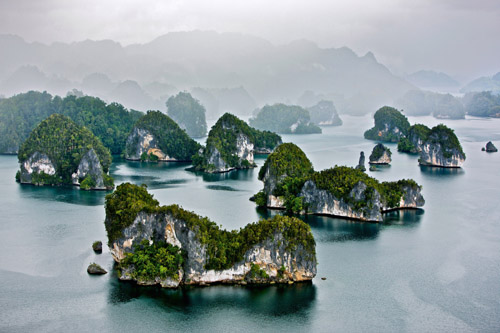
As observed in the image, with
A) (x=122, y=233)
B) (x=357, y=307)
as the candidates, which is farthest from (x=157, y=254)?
(x=357, y=307)

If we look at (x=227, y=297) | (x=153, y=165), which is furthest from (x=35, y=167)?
(x=227, y=297)

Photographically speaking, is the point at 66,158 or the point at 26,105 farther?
the point at 26,105

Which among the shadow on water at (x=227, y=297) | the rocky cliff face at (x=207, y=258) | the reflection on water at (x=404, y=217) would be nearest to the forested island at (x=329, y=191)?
the reflection on water at (x=404, y=217)

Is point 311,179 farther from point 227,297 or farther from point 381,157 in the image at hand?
point 381,157

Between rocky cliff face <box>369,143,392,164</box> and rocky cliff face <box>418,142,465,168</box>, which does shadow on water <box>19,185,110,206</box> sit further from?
rocky cliff face <box>418,142,465,168</box>

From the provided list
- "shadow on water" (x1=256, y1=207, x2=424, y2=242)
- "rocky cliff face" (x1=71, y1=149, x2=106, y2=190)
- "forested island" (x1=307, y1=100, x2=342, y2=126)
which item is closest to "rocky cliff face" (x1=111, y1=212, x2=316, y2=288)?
"shadow on water" (x1=256, y1=207, x2=424, y2=242)

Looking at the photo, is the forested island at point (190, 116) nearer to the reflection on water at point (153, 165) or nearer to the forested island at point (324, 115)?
the reflection on water at point (153, 165)

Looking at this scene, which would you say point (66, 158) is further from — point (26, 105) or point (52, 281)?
point (26, 105)
